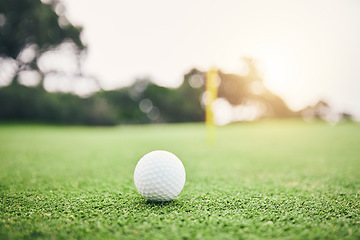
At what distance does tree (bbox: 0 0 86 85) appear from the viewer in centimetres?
2058

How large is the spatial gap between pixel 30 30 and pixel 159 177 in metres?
26.4

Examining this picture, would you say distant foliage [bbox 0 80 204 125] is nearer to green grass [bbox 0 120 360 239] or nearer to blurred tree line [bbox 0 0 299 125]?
blurred tree line [bbox 0 0 299 125]

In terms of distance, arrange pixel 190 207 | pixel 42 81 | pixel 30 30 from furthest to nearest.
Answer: pixel 30 30, pixel 42 81, pixel 190 207

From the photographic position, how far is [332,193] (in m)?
2.21

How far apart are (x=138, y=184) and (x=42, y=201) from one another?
86cm

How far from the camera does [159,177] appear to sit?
197 cm

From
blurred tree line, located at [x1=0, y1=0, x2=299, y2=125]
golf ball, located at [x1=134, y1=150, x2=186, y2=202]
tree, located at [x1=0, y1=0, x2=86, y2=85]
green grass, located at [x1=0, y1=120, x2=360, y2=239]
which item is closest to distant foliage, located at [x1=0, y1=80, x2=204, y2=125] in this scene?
blurred tree line, located at [x1=0, y1=0, x2=299, y2=125]

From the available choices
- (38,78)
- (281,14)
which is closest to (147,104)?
(38,78)

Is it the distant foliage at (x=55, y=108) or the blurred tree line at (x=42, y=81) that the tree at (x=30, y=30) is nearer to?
the blurred tree line at (x=42, y=81)

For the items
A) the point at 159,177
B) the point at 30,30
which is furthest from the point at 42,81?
the point at 159,177

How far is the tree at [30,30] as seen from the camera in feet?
67.5

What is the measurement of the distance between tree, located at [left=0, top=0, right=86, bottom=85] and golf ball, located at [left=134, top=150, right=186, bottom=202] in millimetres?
24603

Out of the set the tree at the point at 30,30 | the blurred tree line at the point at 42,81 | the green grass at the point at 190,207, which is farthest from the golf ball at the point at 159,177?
the tree at the point at 30,30

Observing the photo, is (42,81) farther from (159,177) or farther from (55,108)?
(159,177)
